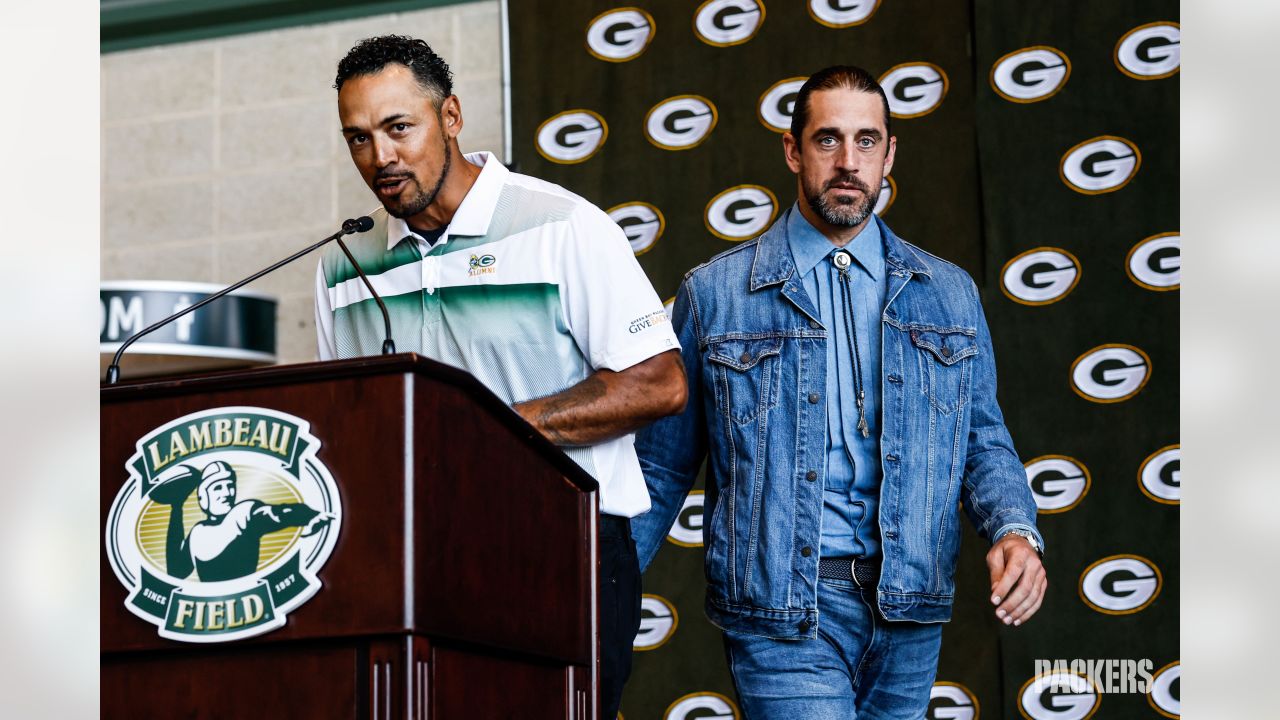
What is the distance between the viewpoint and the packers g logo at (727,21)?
149 inches

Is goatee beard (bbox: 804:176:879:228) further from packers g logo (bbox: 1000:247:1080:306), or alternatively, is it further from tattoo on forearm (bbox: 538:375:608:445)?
packers g logo (bbox: 1000:247:1080:306)

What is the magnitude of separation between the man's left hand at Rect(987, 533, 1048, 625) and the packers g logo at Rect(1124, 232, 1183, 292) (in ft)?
4.99

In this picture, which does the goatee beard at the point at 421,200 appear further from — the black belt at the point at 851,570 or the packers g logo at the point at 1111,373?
the packers g logo at the point at 1111,373

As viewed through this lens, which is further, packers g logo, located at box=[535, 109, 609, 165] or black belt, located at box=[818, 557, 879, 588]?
packers g logo, located at box=[535, 109, 609, 165]

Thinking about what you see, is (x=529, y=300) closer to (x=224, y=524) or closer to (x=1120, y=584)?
(x=224, y=524)

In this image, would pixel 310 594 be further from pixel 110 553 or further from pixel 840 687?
pixel 840 687

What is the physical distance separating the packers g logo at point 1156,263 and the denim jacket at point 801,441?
1227 mm

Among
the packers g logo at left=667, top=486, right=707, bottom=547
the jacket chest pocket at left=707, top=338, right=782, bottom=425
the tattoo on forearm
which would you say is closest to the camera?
the tattoo on forearm

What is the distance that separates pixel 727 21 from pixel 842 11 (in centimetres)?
30

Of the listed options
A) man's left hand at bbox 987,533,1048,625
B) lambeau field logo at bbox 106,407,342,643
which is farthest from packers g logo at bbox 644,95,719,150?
lambeau field logo at bbox 106,407,342,643

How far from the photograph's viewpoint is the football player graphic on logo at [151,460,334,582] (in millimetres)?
1249

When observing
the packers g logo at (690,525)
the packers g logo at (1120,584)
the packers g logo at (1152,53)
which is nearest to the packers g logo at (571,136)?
the packers g logo at (690,525)

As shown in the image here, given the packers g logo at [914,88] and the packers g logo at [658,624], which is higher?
the packers g logo at [914,88]

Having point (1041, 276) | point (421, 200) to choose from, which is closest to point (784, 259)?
point (421, 200)
